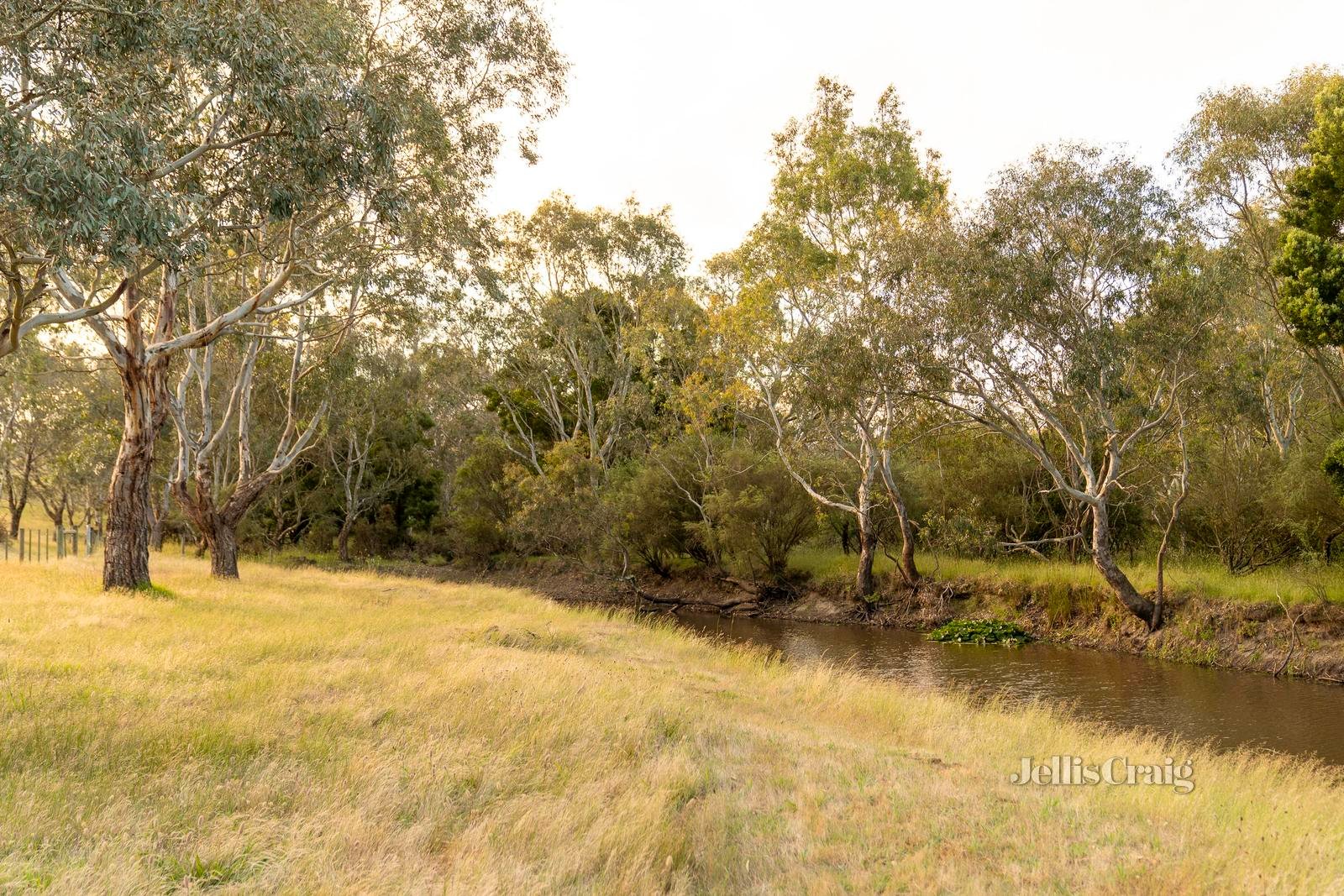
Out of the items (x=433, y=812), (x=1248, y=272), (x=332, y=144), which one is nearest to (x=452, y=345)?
(x=332, y=144)

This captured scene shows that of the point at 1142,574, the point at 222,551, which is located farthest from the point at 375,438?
the point at 1142,574

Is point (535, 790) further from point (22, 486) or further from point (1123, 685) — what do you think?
point (22, 486)

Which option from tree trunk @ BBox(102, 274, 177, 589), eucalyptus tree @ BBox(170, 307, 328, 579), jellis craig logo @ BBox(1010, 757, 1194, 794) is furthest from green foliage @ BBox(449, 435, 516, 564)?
jellis craig logo @ BBox(1010, 757, 1194, 794)

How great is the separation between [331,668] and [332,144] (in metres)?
6.82

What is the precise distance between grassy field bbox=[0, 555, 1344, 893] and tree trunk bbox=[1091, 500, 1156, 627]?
996cm

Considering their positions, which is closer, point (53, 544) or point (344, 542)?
point (344, 542)

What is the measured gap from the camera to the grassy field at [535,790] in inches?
203

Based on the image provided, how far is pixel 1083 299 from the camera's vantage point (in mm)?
20203

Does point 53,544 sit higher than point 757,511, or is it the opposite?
point 757,511

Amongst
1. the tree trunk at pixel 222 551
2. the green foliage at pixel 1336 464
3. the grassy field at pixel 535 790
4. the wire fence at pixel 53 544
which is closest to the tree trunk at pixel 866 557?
the green foliage at pixel 1336 464

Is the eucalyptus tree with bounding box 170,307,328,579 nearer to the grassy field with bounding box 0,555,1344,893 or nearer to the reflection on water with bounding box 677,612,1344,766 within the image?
the grassy field with bounding box 0,555,1344,893

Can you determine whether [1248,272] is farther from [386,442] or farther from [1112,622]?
[386,442]

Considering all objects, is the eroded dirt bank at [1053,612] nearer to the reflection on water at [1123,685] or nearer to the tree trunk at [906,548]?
the tree trunk at [906,548]

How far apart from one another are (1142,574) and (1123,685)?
7.31 m
